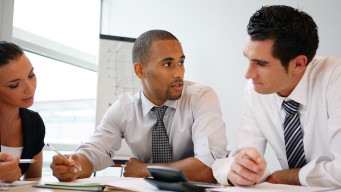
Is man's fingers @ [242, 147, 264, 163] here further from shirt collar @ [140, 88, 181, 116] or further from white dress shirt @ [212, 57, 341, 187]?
shirt collar @ [140, 88, 181, 116]

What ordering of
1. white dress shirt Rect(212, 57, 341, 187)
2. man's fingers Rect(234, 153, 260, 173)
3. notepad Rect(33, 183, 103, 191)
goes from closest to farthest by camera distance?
notepad Rect(33, 183, 103, 191) < man's fingers Rect(234, 153, 260, 173) < white dress shirt Rect(212, 57, 341, 187)

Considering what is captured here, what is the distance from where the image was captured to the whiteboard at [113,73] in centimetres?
353

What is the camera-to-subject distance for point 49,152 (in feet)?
11.5

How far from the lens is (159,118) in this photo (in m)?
2.02

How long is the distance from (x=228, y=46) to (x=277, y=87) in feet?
6.87

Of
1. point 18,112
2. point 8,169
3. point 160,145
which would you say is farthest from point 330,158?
point 18,112

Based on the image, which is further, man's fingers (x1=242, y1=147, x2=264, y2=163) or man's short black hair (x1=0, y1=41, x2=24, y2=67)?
man's short black hair (x1=0, y1=41, x2=24, y2=67)

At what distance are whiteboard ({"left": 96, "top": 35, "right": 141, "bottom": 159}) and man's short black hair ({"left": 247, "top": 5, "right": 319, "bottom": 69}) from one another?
7.06ft

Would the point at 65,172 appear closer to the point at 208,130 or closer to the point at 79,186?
the point at 79,186

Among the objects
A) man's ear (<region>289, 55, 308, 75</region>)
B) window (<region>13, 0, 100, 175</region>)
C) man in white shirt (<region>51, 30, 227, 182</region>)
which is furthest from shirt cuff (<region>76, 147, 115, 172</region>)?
window (<region>13, 0, 100, 175</region>)

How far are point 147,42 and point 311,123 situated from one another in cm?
110

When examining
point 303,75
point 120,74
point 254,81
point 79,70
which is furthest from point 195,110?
point 79,70

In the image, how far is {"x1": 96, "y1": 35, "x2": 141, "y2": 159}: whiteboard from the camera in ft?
11.6

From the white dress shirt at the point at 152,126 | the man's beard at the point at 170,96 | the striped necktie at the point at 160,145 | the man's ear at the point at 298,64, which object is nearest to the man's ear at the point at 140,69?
the white dress shirt at the point at 152,126
